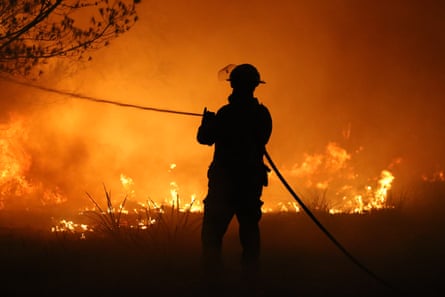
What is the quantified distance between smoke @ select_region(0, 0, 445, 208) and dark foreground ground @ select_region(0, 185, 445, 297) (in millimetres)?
7410

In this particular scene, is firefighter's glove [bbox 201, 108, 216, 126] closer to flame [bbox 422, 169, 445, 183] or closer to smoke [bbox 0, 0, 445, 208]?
smoke [bbox 0, 0, 445, 208]

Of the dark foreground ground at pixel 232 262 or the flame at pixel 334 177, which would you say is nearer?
the dark foreground ground at pixel 232 262

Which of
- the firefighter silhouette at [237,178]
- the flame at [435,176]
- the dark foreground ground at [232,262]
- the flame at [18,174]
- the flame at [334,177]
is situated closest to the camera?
the firefighter silhouette at [237,178]

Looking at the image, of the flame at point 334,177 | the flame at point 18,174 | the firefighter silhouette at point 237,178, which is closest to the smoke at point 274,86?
the flame at point 334,177

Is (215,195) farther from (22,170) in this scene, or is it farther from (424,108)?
(424,108)

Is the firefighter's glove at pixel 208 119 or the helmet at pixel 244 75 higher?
the helmet at pixel 244 75

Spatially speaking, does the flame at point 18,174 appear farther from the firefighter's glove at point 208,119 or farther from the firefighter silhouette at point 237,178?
the firefighter's glove at point 208,119

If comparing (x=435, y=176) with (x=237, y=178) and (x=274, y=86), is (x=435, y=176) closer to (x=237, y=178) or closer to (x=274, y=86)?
(x=274, y=86)

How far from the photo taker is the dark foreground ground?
6344 millimetres

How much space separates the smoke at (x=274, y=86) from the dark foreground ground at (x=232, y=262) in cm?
741

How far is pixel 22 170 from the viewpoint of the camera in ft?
49.4

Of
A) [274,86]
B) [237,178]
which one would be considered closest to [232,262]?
[237,178]

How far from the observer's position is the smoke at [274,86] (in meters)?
17.4

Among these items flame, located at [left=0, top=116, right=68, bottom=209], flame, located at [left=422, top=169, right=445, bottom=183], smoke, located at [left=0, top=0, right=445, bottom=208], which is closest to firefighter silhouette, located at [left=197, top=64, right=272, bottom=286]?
flame, located at [left=0, top=116, right=68, bottom=209]
